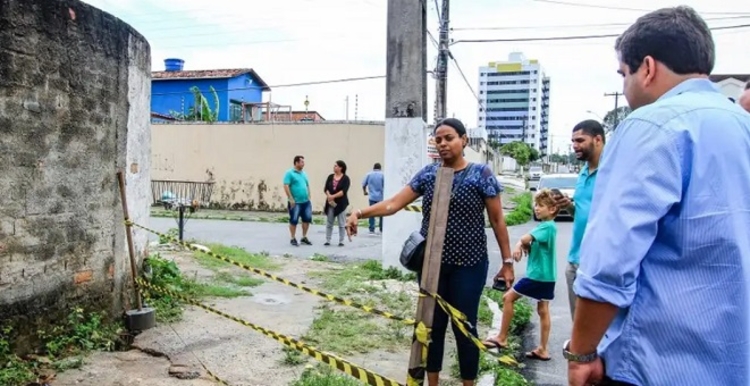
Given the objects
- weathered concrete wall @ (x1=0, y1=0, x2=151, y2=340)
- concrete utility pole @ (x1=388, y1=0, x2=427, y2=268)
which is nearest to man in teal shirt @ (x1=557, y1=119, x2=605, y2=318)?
concrete utility pole @ (x1=388, y1=0, x2=427, y2=268)

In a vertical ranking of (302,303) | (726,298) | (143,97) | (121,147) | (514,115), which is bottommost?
(302,303)

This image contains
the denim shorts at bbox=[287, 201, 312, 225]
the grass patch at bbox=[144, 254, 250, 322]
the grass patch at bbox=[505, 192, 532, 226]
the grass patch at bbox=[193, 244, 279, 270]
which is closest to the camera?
the grass patch at bbox=[144, 254, 250, 322]

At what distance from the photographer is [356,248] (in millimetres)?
11453

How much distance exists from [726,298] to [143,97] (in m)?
5.39

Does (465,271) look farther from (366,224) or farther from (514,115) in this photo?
(514,115)

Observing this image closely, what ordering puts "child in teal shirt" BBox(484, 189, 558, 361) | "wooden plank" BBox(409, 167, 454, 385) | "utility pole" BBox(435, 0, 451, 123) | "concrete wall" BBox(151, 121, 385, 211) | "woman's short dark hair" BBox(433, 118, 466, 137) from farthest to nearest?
1. "concrete wall" BBox(151, 121, 385, 211)
2. "utility pole" BBox(435, 0, 451, 123)
3. "child in teal shirt" BBox(484, 189, 558, 361)
4. "woman's short dark hair" BBox(433, 118, 466, 137)
5. "wooden plank" BBox(409, 167, 454, 385)

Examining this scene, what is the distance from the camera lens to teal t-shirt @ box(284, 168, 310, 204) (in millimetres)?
11062

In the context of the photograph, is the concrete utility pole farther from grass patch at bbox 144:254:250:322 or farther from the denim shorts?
the denim shorts

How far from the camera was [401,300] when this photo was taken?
6.62 m

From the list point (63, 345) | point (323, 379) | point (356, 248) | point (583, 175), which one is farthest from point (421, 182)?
point (356, 248)

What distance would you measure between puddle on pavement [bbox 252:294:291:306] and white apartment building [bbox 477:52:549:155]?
75.1 m

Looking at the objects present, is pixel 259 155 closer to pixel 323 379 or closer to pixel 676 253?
pixel 323 379

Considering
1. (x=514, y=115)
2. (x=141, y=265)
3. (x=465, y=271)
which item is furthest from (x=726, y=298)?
(x=514, y=115)

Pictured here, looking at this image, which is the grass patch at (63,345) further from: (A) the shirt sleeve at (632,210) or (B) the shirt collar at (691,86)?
(B) the shirt collar at (691,86)
